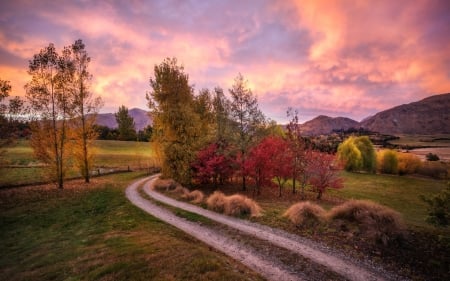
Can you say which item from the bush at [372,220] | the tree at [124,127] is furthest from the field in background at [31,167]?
the tree at [124,127]

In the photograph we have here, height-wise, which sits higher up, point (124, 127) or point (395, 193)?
point (124, 127)

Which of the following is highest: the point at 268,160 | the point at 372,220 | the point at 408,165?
the point at 268,160

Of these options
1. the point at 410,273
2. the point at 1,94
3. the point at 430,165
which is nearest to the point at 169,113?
the point at 1,94

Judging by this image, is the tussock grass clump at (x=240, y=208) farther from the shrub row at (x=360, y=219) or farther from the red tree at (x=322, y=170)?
the red tree at (x=322, y=170)

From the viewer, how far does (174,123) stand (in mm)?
29469

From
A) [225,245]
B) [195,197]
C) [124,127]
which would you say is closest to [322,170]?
[195,197]

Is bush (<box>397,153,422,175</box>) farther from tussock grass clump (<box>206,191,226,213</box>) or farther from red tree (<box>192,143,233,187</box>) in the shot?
tussock grass clump (<box>206,191,226,213</box>)

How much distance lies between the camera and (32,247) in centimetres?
1435

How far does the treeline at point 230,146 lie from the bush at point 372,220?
39.6 ft

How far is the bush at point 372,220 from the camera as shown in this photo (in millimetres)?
11672

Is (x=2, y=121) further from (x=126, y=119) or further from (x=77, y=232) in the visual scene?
(x=126, y=119)

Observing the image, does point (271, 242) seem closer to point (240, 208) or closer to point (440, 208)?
point (240, 208)

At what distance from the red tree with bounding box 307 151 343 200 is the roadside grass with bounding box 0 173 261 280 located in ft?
64.4

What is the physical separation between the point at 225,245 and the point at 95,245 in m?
7.33
